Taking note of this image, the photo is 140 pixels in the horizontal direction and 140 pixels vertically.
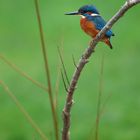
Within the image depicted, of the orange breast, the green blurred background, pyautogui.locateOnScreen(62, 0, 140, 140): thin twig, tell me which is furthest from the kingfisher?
the green blurred background

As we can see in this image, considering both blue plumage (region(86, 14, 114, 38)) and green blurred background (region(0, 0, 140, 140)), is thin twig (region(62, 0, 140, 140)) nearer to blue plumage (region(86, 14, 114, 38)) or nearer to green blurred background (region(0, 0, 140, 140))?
blue plumage (region(86, 14, 114, 38))

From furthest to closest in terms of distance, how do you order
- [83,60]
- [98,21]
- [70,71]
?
1. [70,71]
2. [98,21]
3. [83,60]

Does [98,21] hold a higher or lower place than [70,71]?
higher

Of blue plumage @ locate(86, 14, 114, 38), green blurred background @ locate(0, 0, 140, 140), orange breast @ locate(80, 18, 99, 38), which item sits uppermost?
blue plumage @ locate(86, 14, 114, 38)

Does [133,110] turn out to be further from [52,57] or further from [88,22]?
[88,22]

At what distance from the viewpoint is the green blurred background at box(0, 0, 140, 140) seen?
4.71 metres

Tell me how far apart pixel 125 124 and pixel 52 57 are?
47.2 inches

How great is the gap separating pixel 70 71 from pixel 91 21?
143 inches

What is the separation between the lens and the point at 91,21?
1.76 meters

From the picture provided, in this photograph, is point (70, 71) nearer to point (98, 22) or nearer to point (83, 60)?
point (98, 22)

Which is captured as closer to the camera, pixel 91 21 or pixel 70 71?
pixel 91 21

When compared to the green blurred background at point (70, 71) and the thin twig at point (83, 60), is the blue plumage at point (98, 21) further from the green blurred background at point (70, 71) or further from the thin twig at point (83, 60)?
the green blurred background at point (70, 71)

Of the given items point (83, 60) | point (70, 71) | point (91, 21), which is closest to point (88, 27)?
point (91, 21)

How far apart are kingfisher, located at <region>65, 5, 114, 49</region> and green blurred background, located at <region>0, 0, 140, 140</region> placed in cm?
241
